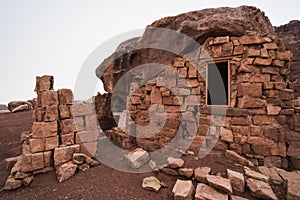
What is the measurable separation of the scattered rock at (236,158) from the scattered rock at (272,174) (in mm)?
218

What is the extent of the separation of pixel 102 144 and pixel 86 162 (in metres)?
0.99

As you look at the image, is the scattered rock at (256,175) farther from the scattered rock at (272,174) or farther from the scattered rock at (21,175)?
the scattered rock at (21,175)

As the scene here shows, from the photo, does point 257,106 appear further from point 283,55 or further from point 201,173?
point 201,173

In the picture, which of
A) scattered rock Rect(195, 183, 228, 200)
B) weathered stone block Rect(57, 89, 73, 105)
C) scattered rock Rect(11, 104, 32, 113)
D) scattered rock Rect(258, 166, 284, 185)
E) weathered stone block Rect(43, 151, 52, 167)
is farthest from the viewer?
scattered rock Rect(11, 104, 32, 113)

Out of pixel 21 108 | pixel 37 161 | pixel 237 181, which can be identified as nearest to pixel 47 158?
pixel 37 161

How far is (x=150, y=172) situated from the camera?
11.3 ft

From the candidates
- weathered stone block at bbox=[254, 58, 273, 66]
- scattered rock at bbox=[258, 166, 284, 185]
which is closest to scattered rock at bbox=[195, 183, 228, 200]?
scattered rock at bbox=[258, 166, 284, 185]

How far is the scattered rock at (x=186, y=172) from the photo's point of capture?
3043 millimetres

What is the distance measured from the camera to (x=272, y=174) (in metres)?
3.15

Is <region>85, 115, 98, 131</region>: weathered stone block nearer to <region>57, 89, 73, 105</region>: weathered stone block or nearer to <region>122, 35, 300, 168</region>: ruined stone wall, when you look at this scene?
<region>57, 89, 73, 105</region>: weathered stone block

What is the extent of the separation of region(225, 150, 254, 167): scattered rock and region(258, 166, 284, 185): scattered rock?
22cm

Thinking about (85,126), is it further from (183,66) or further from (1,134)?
(1,134)

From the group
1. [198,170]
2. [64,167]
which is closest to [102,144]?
[64,167]

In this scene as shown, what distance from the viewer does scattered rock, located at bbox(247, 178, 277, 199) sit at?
2510 mm
